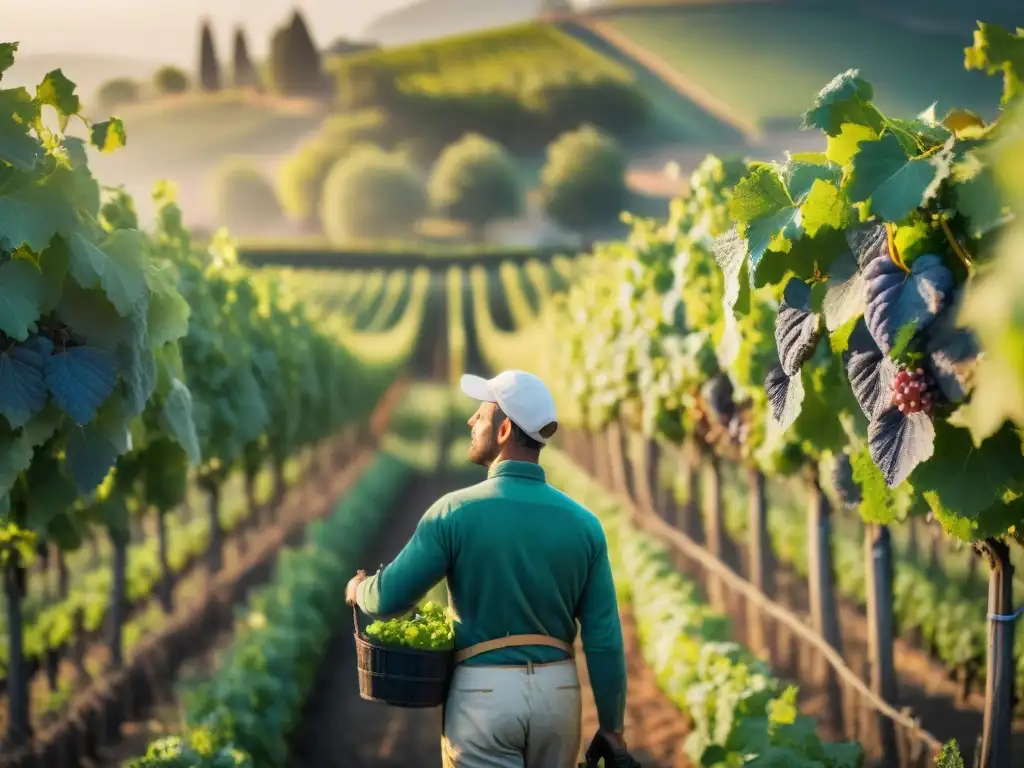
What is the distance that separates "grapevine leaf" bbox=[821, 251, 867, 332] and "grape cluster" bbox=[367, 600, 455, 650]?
1541 millimetres

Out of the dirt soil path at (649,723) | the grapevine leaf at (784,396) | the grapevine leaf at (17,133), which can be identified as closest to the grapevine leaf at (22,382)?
the grapevine leaf at (17,133)

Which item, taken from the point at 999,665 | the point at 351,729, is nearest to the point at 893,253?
the point at 999,665

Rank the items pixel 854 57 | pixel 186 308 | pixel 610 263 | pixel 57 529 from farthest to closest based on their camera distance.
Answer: pixel 854 57
pixel 610 263
pixel 57 529
pixel 186 308

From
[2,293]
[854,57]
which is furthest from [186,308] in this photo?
[854,57]

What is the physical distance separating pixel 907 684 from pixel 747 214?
22.8ft

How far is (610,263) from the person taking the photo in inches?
484

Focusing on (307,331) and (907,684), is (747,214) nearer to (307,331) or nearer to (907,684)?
(907,684)

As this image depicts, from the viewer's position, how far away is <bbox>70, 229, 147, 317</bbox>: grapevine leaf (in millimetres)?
4062

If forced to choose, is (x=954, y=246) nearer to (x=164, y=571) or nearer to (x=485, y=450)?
(x=485, y=450)

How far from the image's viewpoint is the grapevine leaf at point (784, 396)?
11.7ft

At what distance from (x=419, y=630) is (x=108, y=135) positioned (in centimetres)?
232

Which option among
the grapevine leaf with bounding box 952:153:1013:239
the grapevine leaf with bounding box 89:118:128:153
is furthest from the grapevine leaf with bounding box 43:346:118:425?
the grapevine leaf with bounding box 952:153:1013:239

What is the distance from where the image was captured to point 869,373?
127 inches

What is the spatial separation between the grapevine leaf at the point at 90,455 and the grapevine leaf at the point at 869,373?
2.72 metres
